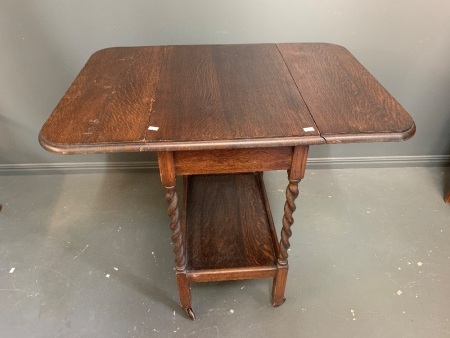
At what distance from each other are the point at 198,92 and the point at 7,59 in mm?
1177

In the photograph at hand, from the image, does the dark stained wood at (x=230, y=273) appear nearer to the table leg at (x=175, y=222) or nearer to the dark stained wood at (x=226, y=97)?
the table leg at (x=175, y=222)

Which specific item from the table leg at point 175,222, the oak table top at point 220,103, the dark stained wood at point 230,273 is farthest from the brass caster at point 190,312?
the oak table top at point 220,103

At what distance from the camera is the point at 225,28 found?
5.10 feet

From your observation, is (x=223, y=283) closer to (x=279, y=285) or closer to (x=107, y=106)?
(x=279, y=285)

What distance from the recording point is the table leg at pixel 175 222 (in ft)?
2.91

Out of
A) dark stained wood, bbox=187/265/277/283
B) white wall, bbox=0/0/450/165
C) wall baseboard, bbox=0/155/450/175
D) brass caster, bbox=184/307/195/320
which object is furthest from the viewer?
wall baseboard, bbox=0/155/450/175

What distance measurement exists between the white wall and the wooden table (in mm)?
290

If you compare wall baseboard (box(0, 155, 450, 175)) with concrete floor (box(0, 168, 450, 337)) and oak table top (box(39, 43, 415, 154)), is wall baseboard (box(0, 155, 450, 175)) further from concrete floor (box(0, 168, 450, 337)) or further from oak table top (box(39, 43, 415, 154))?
oak table top (box(39, 43, 415, 154))

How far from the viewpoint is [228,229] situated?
135 centimetres

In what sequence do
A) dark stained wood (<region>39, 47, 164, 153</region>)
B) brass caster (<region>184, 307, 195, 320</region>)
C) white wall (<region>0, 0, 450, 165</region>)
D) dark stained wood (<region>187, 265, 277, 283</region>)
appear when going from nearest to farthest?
dark stained wood (<region>39, 47, 164, 153</region>) < dark stained wood (<region>187, 265, 277, 283</region>) < brass caster (<region>184, 307, 195, 320</region>) < white wall (<region>0, 0, 450, 165</region>)

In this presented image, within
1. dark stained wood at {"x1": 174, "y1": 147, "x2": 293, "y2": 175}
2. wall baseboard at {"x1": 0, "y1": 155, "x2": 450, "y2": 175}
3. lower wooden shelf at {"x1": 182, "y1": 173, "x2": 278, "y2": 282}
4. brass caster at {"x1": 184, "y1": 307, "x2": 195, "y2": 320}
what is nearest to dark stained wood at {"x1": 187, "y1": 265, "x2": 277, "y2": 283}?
lower wooden shelf at {"x1": 182, "y1": 173, "x2": 278, "y2": 282}

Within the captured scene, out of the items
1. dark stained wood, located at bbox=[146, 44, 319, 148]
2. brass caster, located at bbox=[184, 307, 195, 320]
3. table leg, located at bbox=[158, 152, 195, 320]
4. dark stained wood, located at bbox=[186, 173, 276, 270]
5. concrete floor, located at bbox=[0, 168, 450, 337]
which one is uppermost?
dark stained wood, located at bbox=[146, 44, 319, 148]

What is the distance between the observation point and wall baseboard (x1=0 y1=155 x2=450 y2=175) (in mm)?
1958

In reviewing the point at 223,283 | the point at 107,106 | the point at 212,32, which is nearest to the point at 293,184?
the point at 107,106
